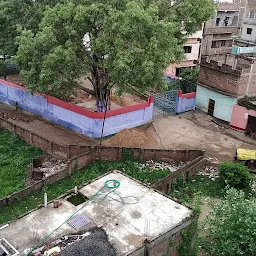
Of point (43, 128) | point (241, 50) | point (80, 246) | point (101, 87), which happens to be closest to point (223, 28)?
point (241, 50)

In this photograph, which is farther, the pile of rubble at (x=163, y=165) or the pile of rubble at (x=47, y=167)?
the pile of rubble at (x=163, y=165)

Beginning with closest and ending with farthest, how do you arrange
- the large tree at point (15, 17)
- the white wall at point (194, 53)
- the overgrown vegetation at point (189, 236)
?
the overgrown vegetation at point (189, 236) → the large tree at point (15, 17) → the white wall at point (194, 53)

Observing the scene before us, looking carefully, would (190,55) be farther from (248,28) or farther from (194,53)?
(248,28)

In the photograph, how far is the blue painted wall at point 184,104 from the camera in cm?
2742

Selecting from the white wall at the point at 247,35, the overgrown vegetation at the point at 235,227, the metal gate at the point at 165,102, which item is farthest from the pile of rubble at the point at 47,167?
the white wall at the point at 247,35

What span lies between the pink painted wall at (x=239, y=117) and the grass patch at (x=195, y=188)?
23.1 ft

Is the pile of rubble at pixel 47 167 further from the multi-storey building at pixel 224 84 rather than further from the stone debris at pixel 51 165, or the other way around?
the multi-storey building at pixel 224 84

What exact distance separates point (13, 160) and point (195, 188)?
30.5 feet

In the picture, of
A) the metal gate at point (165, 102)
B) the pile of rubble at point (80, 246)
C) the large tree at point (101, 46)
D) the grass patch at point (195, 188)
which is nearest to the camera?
the pile of rubble at point (80, 246)

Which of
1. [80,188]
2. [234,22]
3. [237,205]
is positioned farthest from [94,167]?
[234,22]

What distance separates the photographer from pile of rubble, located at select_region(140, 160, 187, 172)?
20194 millimetres

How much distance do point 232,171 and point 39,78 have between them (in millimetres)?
11427

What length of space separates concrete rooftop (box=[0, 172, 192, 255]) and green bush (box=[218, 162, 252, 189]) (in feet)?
18.8

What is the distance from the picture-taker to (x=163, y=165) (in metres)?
20.5
